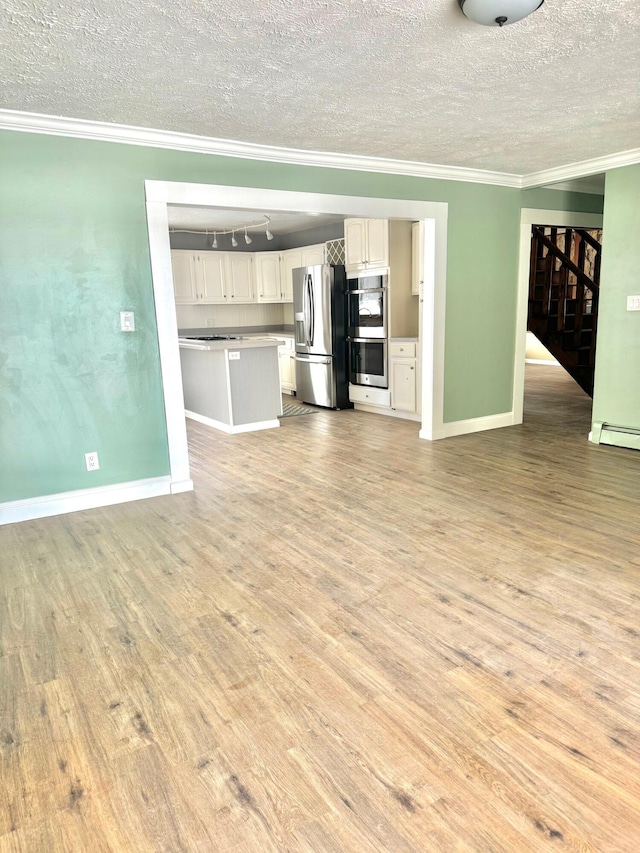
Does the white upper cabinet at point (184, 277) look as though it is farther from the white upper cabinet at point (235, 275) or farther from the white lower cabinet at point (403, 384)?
the white lower cabinet at point (403, 384)

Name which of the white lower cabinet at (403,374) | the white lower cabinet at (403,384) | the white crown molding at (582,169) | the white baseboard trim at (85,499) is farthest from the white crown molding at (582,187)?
the white baseboard trim at (85,499)

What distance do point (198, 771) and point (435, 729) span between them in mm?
727

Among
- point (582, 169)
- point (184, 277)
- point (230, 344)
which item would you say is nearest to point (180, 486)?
point (230, 344)

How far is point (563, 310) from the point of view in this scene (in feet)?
23.5

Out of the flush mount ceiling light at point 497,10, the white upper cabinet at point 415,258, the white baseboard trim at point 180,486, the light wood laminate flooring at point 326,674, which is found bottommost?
the light wood laminate flooring at point 326,674

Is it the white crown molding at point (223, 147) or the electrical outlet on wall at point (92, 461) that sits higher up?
the white crown molding at point (223, 147)

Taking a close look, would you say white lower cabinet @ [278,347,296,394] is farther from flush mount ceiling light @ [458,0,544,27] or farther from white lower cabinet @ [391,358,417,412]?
flush mount ceiling light @ [458,0,544,27]

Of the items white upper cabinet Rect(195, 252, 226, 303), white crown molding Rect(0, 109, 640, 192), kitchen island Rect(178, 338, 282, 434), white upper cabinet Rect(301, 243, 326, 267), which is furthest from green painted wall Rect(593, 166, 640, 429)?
white upper cabinet Rect(195, 252, 226, 303)

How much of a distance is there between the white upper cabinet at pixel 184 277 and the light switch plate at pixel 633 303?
235 inches

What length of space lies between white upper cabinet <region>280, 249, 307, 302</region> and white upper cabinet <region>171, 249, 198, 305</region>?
142 cm

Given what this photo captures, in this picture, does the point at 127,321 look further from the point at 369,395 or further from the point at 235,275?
the point at 235,275

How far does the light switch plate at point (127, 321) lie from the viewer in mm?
3791

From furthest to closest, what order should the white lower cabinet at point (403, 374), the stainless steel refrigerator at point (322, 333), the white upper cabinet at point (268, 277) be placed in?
the white upper cabinet at point (268, 277), the stainless steel refrigerator at point (322, 333), the white lower cabinet at point (403, 374)

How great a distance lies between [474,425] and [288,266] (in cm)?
452
